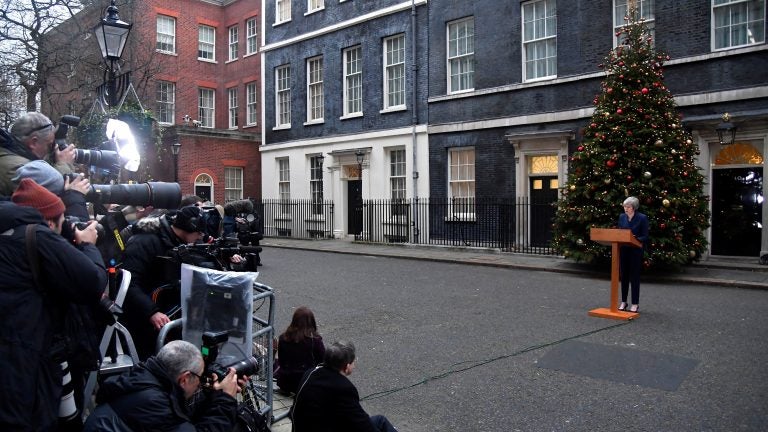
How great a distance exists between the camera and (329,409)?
3707mm

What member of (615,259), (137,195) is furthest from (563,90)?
(137,195)

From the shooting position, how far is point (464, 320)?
8.58 metres

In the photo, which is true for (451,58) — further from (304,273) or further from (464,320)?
(464,320)

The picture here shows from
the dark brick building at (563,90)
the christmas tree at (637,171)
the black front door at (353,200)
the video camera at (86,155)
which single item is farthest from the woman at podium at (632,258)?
the black front door at (353,200)

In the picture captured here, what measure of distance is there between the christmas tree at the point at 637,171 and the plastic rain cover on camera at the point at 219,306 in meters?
10.9

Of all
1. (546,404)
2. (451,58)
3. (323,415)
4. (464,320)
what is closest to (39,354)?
(323,415)

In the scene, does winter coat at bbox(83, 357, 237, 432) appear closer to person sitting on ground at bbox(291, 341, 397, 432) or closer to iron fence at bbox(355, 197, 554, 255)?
person sitting on ground at bbox(291, 341, 397, 432)

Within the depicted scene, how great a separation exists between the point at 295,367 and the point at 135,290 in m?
1.73

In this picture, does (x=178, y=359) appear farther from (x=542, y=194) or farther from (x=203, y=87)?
(x=203, y=87)

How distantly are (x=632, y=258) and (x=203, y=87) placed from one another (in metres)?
29.2

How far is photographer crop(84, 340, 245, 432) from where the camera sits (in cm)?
278

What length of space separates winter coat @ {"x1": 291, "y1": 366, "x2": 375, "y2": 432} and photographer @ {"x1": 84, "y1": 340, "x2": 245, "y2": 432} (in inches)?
28.1

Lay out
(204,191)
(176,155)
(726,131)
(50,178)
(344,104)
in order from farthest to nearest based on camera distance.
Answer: (204,191), (176,155), (344,104), (726,131), (50,178)

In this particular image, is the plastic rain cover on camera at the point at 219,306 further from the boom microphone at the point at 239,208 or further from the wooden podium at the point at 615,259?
the wooden podium at the point at 615,259
